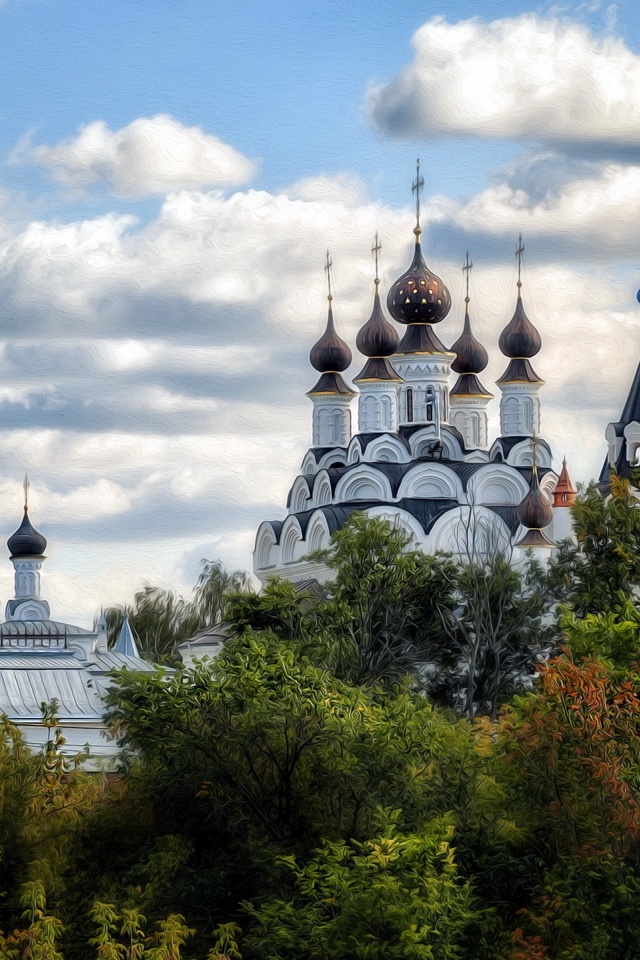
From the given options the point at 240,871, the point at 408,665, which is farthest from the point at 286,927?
the point at 408,665

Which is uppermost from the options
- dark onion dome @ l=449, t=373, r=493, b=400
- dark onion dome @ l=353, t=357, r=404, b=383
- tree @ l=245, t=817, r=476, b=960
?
dark onion dome @ l=449, t=373, r=493, b=400

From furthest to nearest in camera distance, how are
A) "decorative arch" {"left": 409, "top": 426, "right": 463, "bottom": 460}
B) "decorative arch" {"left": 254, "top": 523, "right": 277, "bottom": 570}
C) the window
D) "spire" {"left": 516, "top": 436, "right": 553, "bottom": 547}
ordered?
"decorative arch" {"left": 254, "top": 523, "right": 277, "bottom": 570} < the window < "decorative arch" {"left": 409, "top": 426, "right": 463, "bottom": 460} < "spire" {"left": 516, "top": 436, "right": 553, "bottom": 547}

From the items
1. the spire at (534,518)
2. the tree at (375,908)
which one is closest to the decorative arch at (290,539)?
the spire at (534,518)

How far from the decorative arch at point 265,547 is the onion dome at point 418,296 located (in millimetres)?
5918

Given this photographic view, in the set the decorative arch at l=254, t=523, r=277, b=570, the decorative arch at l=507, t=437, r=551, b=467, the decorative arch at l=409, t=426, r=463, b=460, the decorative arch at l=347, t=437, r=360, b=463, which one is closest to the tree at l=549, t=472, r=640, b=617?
the decorative arch at l=347, t=437, r=360, b=463

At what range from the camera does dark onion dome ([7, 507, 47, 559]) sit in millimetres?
45969

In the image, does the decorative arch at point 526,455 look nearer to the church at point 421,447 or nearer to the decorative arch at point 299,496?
the church at point 421,447

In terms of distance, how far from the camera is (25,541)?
151 ft

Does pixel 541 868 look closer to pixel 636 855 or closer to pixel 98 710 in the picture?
pixel 636 855

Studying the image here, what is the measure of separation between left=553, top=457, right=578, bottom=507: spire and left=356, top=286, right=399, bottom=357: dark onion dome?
16.8 ft

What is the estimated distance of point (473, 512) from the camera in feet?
134

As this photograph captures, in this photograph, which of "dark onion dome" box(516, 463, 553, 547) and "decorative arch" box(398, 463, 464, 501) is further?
"decorative arch" box(398, 463, 464, 501)

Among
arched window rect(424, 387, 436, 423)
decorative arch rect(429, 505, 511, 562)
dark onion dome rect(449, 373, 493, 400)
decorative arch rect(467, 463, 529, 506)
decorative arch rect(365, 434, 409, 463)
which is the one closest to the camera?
decorative arch rect(429, 505, 511, 562)

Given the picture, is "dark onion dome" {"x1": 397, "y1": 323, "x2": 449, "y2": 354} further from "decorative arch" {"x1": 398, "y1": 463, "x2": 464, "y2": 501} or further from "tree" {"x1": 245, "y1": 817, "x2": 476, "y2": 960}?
"tree" {"x1": 245, "y1": 817, "x2": 476, "y2": 960}
